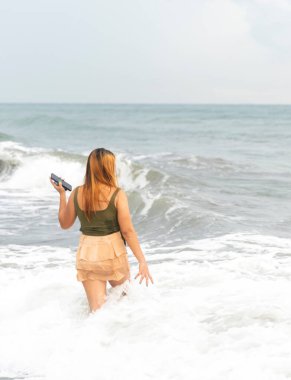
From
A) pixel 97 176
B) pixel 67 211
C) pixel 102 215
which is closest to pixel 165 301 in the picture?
pixel 102 215

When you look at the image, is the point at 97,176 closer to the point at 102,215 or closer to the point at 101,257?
the point at 102,215

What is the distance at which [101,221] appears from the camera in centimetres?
515

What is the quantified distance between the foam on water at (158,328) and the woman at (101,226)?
26 cm

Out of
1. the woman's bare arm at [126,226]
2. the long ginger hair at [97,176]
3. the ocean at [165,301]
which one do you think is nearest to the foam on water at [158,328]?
the ocean at [165,301]

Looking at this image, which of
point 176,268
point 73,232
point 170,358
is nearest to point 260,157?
point 73,232

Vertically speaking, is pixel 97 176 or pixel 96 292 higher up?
pixel 97 176

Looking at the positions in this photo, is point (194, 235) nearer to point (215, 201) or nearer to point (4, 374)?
point (215, 201)

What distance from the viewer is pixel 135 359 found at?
4.81 m

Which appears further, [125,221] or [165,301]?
[165,301]

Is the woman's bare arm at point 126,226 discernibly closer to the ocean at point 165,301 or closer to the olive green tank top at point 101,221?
the olive green tank top at point 101,221

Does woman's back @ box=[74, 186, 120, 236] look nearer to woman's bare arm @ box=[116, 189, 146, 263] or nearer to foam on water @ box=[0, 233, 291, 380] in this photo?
woman's bare arm @ box=[116, 189, 146, 263]

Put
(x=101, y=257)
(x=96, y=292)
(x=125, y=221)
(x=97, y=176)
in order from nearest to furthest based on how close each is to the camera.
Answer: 1. (x=97, y=176)
2. (x=125, y=221)
3. (x=101, y=257)
4. (x=96, y=292)

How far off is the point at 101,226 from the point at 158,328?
968 millimetres

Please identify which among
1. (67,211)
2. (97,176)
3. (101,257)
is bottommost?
(101,257)
